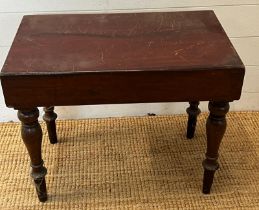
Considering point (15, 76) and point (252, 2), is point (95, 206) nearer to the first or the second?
point (15, 76)

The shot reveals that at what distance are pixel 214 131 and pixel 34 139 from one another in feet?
1.74

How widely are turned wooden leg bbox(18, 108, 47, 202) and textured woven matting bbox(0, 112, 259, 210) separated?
0.12m

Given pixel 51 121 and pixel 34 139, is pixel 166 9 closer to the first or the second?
pixel 51 121

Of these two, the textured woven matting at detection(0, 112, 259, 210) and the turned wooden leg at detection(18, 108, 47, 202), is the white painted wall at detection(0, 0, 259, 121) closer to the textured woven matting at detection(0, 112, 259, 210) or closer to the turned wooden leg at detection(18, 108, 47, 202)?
the textured woven matting at detection(0, 112, 259, 210)

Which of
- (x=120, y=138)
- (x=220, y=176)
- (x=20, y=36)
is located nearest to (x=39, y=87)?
(x=20, y=36)

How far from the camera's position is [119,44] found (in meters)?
1.18

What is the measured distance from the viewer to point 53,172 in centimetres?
146

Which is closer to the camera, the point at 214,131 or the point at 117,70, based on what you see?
the point at 117,70

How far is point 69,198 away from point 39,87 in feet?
1.53

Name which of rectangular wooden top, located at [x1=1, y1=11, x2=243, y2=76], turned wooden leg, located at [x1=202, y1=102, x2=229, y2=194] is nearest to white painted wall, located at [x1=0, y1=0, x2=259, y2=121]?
rectangular wooden top, located at [x1=1, y1=11, x2=243, y2=76]

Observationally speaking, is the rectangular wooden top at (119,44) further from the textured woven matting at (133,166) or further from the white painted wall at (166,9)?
the textured woven matting at (133,166)

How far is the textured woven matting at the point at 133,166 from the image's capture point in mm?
1349

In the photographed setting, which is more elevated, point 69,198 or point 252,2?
point 252,2

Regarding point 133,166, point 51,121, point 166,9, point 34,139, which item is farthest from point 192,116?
point 34,139
